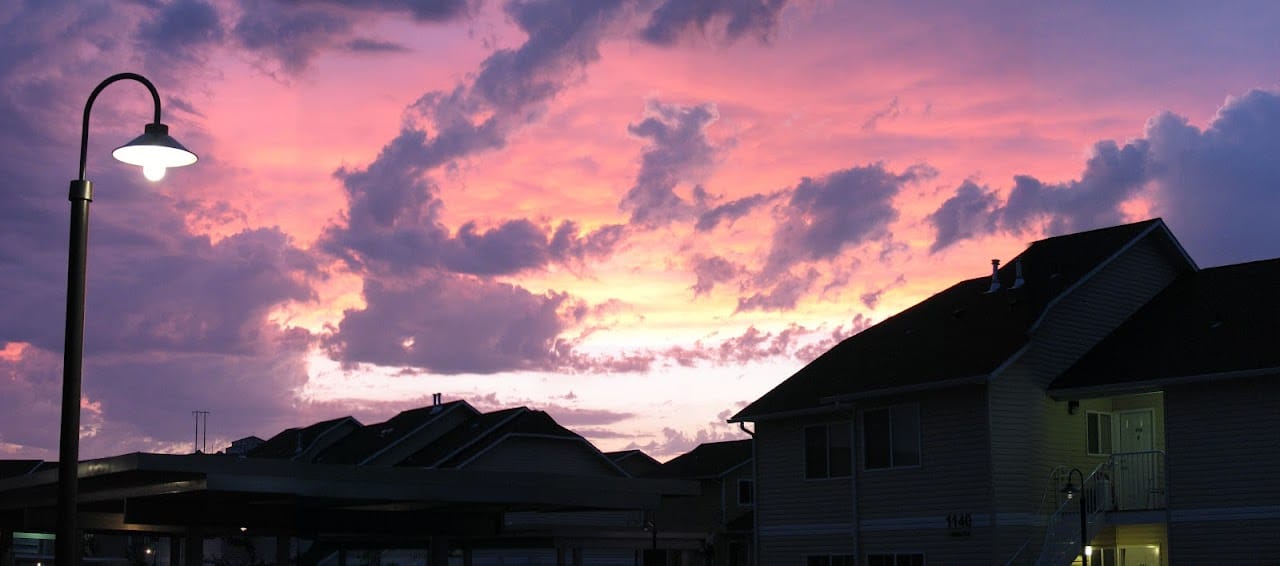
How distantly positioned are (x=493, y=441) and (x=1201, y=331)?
31.3 m

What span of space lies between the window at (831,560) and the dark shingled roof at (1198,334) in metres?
6.22

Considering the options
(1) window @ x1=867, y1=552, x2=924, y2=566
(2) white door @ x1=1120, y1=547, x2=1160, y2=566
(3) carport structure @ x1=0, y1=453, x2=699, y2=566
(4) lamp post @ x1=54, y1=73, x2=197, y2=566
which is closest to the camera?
(4) lamp post @ x1=54, y1=73, x2=197, y2=566

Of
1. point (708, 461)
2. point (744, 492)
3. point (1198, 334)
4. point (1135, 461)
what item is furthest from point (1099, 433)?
point (708, 461)

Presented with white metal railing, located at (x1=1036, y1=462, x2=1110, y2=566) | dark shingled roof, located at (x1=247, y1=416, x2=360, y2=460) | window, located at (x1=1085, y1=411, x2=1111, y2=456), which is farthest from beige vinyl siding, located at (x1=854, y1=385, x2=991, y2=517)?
dark shingled roof, located at (x1=247, y1=416, x2=360, y2=460)

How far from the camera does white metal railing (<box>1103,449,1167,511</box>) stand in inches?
1185

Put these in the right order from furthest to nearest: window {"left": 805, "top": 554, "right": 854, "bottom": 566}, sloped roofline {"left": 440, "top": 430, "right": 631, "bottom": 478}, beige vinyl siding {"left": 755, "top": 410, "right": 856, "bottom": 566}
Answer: sloped roofline {"left": 440, "top": 430, "right": 631, "bottom": 478}
beige vinyl siding {"left": 755, "top": 410, "right": 856, "bottom": 566}
window {"left": 805, "top": 554, "right": 854, "bottom": 566}

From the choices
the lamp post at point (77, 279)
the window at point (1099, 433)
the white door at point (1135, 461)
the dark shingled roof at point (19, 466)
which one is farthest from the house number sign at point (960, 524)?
the dark shingled roof at point (19, 466)

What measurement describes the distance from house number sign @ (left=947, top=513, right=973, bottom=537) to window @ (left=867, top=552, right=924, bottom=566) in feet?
3.98

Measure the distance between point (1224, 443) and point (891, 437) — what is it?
23.8 feet

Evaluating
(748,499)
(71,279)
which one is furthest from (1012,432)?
(748,499)

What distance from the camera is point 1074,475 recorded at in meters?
31.7

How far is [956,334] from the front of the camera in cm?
3409

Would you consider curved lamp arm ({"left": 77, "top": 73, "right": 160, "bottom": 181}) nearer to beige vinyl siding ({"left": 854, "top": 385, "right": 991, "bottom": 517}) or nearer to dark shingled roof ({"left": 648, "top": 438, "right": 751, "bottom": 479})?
beige vinyl siding ({"left": 854, "top": 385, "right": 991, "bottom": 517})

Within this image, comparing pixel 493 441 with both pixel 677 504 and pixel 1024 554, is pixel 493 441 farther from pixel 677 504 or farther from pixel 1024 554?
pixel 1024 554
